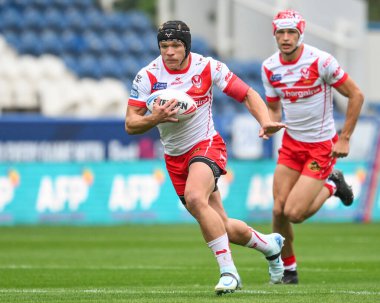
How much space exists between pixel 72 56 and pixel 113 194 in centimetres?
725

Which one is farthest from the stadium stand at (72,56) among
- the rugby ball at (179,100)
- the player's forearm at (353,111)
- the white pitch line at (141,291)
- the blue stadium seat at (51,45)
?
the rugby ball at (179,100)

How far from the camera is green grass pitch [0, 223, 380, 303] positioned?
30.7 feet

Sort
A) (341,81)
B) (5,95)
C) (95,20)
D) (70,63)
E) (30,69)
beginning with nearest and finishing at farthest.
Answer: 1. (341,81)
2. (5,95)
3. (30,69)
4. (70,63)
5. (95,20)

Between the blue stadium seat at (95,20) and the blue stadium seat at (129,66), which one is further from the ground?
the blue stadium seat at (95,20)

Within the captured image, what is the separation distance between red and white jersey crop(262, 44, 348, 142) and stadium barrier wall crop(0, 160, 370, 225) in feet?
33.5

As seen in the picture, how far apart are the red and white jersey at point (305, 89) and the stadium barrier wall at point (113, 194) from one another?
1021 centimetres

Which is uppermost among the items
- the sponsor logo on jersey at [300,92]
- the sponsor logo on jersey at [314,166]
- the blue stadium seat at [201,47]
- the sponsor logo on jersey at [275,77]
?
Result: the sponsor logo on jersey at [275,77]

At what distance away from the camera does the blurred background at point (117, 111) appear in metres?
21.7

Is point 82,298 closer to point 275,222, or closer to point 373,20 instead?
point 275,222

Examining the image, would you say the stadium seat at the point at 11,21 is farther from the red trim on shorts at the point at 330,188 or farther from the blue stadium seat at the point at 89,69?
the red trim on shorts at the point at 330,188

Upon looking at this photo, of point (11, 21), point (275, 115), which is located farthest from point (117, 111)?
point (275, 115)

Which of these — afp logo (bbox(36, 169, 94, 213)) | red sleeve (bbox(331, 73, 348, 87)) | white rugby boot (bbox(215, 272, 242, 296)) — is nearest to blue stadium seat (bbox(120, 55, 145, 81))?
afp logo (bbox(36, 169, 94, 213))

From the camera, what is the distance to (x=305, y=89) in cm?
1155

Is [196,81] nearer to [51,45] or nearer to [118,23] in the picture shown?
[51,45]
